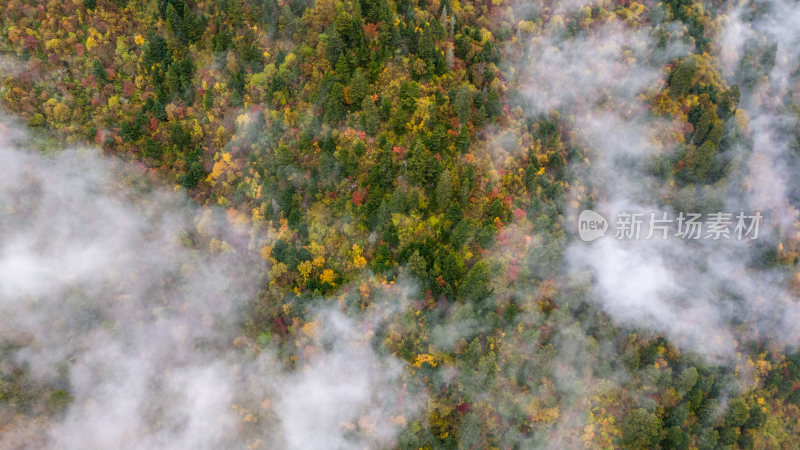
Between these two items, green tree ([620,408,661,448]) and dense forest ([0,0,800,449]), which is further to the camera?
dense forest ([0,0,800,449])

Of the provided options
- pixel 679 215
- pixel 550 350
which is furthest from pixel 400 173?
pixel 679 215

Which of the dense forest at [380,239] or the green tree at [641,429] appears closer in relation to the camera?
the green tree at [641,429]

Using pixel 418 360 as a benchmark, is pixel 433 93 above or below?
above

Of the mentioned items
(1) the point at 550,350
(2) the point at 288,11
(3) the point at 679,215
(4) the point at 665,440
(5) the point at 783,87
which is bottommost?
(4) the point at 665,440

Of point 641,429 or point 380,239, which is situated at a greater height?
point 380,239

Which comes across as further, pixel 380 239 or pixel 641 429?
pixel 380 239

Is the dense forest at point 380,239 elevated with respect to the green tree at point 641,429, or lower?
elevated

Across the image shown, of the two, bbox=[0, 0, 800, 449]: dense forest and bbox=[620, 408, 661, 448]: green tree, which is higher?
bbox=[0, 0, 800, 449]: dense forest

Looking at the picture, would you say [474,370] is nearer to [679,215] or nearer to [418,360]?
[418,360]
